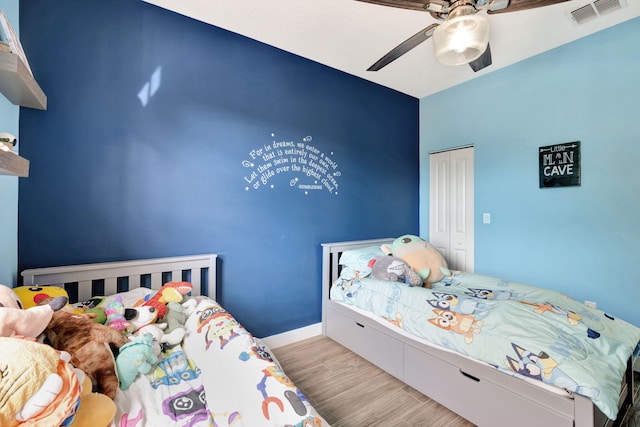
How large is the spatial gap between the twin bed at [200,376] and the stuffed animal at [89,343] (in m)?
0.09

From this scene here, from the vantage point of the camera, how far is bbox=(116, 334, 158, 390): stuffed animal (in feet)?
3.80

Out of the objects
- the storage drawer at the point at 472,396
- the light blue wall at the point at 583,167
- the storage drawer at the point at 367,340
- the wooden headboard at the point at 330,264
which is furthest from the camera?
the wooden headboard at the point at 330,264

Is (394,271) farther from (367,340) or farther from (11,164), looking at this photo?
(11,164)

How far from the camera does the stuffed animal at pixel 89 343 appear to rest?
1.06 m

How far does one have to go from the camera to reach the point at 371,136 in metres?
3.17

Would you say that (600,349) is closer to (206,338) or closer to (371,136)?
(206,338)

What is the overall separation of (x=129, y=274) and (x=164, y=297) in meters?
0.39

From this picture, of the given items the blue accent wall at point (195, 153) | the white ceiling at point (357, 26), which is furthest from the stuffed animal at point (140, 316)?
the white ceiling at point (357, 26)

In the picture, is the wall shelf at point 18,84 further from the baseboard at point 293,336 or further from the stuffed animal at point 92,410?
the baseboard at point 293,336

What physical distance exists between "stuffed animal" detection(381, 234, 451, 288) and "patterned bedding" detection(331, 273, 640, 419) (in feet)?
0.97

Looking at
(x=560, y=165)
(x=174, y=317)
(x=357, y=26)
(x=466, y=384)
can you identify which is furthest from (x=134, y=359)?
(x=560, y=165)

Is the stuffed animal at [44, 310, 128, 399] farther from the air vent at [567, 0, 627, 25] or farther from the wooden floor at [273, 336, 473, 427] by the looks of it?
the air vent at [567, 0, 627, 25]

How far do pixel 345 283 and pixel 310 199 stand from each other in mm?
860

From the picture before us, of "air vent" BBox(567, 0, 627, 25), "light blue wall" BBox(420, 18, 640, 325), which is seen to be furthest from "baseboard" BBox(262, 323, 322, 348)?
"air vent" BBox(567, 0, 627, 25)
